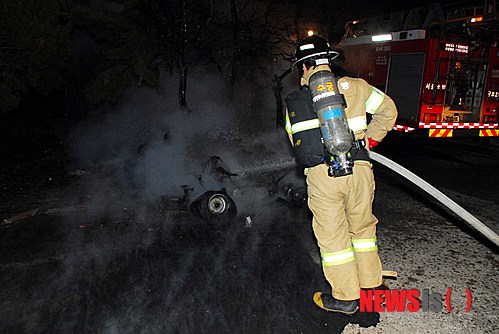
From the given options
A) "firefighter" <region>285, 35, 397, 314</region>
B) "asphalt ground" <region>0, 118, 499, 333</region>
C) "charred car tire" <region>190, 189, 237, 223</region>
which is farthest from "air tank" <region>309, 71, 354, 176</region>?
"charred car tire" <region>190, 189, 237, 223</region>

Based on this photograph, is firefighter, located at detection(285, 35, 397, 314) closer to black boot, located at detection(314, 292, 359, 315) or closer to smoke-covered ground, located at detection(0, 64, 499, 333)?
black boot, located at detection(314, 292, 359, 315)

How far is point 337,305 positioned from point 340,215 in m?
0.65

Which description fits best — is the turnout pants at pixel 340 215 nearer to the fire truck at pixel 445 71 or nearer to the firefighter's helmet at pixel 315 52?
the firefighter's helmet at pixel 315 52

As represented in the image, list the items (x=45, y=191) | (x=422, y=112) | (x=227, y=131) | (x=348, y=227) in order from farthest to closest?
1. (x=227, y=131)
2. (x=422, y=112)
3. (x=45, y=191)
4. (x=348, y=227)

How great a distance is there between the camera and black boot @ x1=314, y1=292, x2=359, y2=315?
260 cm

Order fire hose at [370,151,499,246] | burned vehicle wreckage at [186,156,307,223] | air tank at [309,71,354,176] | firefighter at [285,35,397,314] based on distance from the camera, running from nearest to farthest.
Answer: air tank at [309,71,354,176]
firefighter at [285,35,397,314]
fire hose at [370,151,499,246]
burned vehicle wreckage at [186,156,307,223]

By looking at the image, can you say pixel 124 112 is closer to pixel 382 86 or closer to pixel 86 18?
Answer: pixel 86 18

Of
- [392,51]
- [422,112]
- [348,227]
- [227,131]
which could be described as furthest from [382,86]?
[348,227]

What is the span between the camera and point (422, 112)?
745 cm

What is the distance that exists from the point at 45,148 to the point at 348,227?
28.7ft

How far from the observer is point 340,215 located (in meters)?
2.58

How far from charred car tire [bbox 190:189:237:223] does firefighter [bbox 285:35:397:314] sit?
1767mm

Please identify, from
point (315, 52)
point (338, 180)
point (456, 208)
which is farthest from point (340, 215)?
point (315, 52)

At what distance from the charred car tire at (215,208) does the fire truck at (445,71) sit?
5090 millimetres
